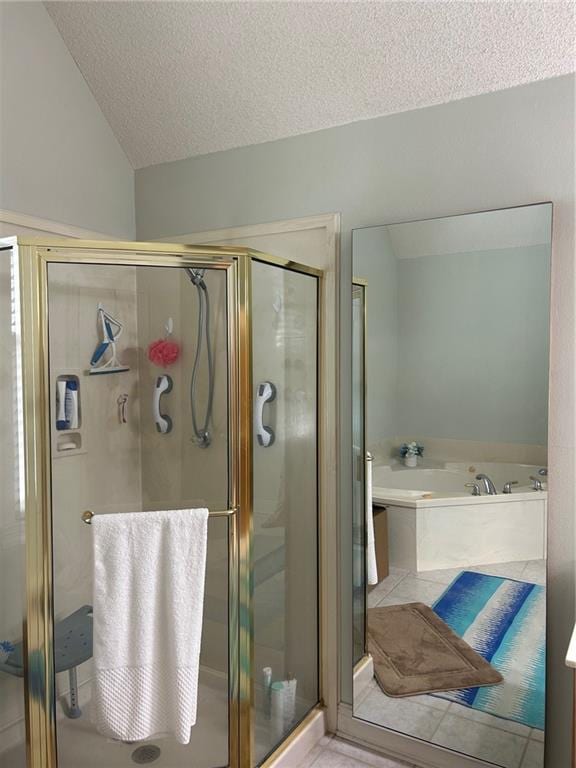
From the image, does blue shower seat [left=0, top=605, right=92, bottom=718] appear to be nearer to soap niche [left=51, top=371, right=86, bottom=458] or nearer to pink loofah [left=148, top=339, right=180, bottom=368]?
soap niche [left=51, top=371, right=86, bottom=458]

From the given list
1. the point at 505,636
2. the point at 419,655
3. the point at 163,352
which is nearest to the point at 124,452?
the point at 163,352

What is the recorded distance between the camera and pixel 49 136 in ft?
7.40

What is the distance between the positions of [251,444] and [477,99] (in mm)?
1347

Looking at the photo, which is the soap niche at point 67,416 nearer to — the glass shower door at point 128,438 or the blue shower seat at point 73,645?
the glass shower door at point 128,438

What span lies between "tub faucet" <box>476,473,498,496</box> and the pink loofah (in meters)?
1.08

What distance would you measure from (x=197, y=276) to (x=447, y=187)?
92cm

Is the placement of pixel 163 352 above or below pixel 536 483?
above

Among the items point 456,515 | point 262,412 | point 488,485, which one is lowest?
point 456,515

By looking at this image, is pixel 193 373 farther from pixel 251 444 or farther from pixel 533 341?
pixel 533 341

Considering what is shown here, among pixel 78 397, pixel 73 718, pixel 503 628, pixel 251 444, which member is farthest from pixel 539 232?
pixel 73 718

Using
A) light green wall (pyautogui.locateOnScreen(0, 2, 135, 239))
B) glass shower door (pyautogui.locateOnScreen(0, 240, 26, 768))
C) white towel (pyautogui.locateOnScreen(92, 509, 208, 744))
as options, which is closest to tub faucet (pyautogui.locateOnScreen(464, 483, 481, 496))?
white towel (pyautogui.locateOnScreen(92, 509, 208, 744))

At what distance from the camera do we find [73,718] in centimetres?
177

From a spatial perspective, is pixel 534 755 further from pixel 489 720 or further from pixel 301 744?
pixel 301 744

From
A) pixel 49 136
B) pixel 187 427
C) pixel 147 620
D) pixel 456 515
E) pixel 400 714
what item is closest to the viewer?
pixel 147 620
